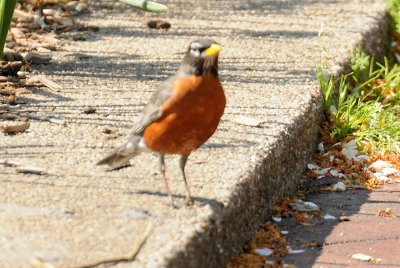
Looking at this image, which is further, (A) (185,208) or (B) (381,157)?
(B) (381,157)

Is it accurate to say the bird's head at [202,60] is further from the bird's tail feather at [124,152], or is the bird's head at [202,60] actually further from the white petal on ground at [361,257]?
the white petal on ground at [361,257]

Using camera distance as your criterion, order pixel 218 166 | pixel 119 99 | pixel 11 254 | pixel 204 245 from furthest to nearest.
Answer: pixel 119 99, pixel 218 166, pixel 204 245, pixel 11 254

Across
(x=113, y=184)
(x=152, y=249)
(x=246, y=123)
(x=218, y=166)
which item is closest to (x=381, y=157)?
(x=246, y=123)

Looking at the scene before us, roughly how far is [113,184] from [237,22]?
3.70 m

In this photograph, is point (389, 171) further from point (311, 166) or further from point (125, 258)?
point (125, 258)

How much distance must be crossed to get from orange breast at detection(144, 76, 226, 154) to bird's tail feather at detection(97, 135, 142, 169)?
24cm

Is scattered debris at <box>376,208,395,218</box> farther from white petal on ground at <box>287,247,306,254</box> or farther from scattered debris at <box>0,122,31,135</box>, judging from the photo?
scattered debris at <box>0,122,31,135</box>

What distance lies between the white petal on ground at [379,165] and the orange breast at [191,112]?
1.97 metres

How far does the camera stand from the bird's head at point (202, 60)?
4.48 metres

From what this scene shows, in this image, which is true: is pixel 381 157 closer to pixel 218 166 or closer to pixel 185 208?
pixel 218 166

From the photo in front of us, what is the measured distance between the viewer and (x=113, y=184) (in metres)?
4.79

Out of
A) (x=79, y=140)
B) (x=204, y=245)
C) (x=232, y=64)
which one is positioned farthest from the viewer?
(x=232, y=64)

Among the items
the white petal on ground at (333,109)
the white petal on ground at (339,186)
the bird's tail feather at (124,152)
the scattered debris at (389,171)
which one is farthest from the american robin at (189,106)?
the white petal on ground at (333,109)

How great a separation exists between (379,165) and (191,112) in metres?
2.12
